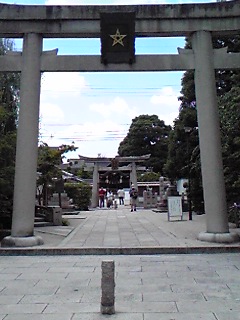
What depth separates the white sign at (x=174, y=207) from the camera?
1662 centimetres

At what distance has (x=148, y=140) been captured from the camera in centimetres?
5791

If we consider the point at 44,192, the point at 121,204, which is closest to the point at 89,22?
→ the point at 44,192

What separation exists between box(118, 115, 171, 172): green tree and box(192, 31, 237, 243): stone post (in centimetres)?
4466

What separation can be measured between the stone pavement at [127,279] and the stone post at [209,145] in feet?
2.22

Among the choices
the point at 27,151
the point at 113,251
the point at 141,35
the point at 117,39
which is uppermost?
the point at 141,35

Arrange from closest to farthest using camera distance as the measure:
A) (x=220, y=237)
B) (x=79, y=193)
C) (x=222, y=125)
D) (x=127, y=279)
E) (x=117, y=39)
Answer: (x=127, y=279) < (x=220, y=237) < (x=117, y=39) < (x=222, y=125) < (x=79, y=193)

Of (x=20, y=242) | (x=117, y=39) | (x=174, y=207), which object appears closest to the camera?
(x=20, y=242)

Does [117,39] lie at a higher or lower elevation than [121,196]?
higher

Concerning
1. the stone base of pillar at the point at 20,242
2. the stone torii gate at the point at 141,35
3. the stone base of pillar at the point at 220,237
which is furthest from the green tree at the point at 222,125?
the stone base of pillar at the point at 20,242

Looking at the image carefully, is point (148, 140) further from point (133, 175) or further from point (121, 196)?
point (121, 196)

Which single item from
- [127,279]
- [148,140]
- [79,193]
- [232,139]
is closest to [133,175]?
[79,193]

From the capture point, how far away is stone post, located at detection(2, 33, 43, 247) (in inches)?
382

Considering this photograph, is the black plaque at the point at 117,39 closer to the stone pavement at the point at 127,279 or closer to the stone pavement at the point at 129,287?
the stone pavement at the point at 127,279

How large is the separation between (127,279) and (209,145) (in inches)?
195
